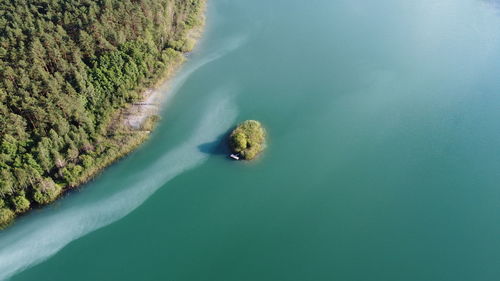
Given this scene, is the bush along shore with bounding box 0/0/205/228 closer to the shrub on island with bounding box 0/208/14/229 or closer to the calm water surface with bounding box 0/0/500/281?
the shrub on island with bounding box 0/208/14/229

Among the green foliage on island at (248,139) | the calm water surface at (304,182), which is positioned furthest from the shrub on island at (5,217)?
the green foliage on island at (248,139)

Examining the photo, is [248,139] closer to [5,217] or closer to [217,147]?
[217,147]

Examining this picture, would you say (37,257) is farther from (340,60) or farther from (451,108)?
(451,108)

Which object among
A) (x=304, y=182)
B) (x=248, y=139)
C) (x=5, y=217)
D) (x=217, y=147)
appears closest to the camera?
(x=5, y=217)

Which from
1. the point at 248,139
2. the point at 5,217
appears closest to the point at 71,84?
the point at 5,217

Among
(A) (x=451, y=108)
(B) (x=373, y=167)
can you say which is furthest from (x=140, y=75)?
(A) (x=451, y=108)

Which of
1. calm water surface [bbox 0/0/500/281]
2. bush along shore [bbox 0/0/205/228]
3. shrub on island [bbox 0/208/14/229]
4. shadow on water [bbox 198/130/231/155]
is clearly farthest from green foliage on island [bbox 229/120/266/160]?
shrub on island [bbox 0/208/14/229]

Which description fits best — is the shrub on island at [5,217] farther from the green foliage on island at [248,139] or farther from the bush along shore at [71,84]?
the green foliage on island at [248,139]
